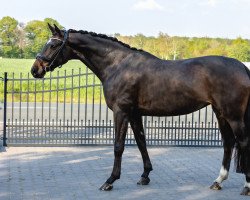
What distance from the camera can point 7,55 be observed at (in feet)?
199

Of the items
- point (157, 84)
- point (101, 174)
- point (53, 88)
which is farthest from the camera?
point (53, 88)

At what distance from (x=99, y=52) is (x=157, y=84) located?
1.07m

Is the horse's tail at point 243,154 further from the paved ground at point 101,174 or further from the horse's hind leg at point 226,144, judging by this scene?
the paved ground at point 101,174

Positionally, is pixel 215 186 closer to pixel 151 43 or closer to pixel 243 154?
pixel 243 154

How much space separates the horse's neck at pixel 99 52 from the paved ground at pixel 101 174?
1799mm

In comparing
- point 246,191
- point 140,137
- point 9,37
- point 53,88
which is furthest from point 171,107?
point 9,37

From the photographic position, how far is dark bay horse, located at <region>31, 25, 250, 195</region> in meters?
7.25

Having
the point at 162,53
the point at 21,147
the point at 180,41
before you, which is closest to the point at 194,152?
the point at 21,147

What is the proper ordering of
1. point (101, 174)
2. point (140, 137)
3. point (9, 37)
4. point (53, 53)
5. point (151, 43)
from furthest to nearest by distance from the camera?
point (9, 37) < point (151, 43) < point (101, 174) < point (140, 137) < point (53, 53)

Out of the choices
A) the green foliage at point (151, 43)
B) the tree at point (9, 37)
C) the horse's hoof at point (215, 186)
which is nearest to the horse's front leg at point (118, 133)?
the horse's hoof at point (215, 186)

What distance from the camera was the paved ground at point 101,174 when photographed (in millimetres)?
7301

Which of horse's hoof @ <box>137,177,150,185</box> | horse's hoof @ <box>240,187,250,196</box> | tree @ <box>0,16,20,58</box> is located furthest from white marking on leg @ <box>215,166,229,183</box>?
tree @ <box>0,16,20,58</box>

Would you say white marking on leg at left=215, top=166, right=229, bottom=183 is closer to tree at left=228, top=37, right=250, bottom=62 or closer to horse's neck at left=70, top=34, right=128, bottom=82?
horse's neck at left=70, top=34, right=128, bottom=82

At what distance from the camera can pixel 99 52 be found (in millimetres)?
7805
